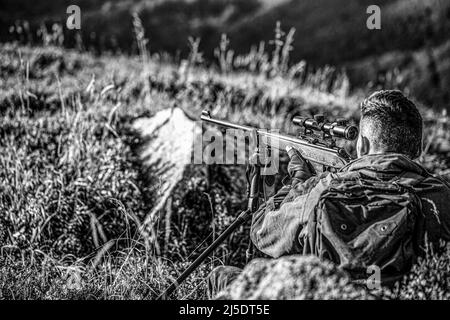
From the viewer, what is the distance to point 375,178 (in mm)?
3396

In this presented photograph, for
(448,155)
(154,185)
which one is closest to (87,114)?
(154,185)

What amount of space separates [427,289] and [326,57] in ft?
52.2

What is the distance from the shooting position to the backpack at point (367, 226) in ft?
10.6

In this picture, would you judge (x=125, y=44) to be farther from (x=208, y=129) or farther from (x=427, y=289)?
(x=427, y=289)

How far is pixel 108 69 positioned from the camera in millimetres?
9422

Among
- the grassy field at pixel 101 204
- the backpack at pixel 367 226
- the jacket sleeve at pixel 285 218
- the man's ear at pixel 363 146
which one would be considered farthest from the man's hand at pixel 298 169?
the grassy field at pixel 101 204

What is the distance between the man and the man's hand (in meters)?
0.08

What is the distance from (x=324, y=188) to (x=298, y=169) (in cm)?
64

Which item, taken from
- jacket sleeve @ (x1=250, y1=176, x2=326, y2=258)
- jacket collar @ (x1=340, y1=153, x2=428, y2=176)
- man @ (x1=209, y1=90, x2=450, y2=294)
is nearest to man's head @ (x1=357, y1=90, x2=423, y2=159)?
man @ (x1=209, y1=90, x2=450, y2=294)

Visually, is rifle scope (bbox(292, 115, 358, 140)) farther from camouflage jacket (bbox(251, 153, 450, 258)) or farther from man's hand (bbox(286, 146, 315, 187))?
camouflage jacket (bbox(251, 153, 450, 258))

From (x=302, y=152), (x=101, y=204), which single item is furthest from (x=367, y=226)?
(x=101, y=204)

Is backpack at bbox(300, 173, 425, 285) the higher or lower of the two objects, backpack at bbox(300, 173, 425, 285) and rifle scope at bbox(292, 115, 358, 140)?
the lower

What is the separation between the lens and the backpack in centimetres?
324

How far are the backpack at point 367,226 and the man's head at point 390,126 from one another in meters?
0.27
